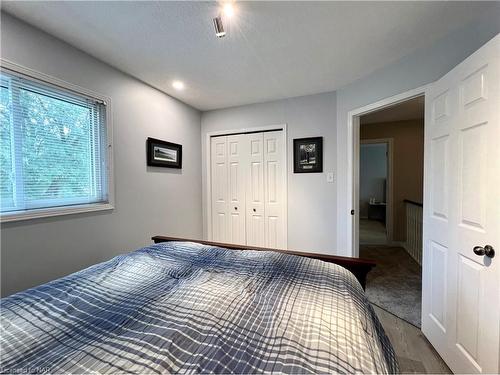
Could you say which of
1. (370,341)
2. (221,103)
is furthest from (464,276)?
(221,103)

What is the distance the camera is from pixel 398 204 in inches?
171

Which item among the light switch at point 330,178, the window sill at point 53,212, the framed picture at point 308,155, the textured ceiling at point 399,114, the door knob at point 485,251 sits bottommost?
the door knob at point 485,251

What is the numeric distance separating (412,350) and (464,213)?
115 cm

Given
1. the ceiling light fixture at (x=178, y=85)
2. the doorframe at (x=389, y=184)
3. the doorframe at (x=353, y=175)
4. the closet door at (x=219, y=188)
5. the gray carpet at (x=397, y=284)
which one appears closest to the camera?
the gray carpet at (x=397, y=284)

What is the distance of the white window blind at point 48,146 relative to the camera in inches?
58.3

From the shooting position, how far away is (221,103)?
3.18 m

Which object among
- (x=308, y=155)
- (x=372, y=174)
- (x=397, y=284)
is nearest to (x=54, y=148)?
(x=308, y=155)

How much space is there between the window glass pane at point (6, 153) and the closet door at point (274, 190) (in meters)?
2.53

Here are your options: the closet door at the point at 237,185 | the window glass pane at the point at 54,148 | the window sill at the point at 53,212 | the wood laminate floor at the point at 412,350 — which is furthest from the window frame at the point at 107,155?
the wood laminate floor at the point at 412,350

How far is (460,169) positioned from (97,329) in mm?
2112

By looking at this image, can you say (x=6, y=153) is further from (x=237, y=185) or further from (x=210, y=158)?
(x=237, y=185)

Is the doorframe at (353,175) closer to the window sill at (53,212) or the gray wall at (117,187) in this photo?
the gray wall at (117,187)

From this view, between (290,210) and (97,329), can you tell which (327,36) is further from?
(97,329)

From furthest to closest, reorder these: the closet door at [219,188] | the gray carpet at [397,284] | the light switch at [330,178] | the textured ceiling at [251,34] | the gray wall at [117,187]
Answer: the closet door at [219,188] → the light switch at [330,178] → the gray carpet at [397,284] → the gray wall at [117,187] → the textured ceiling at [251,34]
